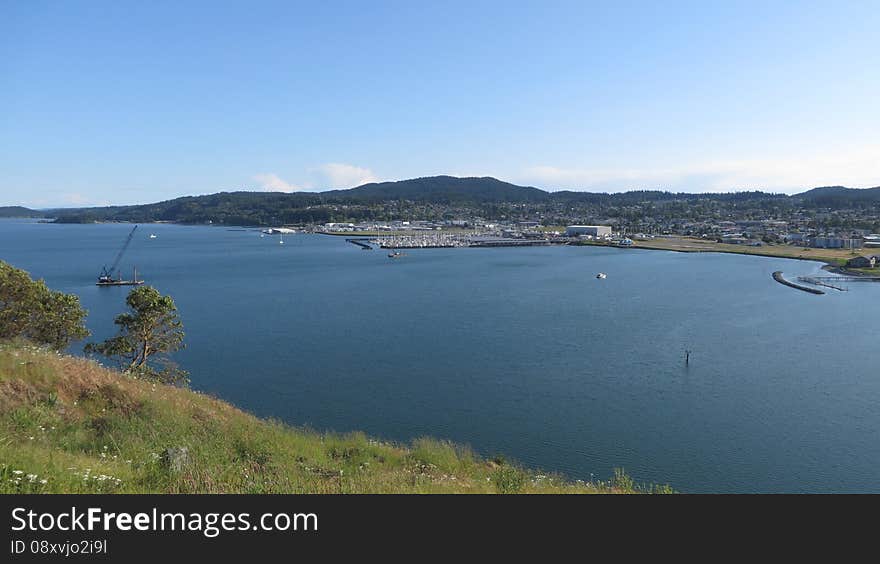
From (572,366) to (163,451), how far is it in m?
8.00

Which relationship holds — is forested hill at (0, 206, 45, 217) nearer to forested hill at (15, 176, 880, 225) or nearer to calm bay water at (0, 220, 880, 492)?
forested hill at (15, 176, 880, 225)

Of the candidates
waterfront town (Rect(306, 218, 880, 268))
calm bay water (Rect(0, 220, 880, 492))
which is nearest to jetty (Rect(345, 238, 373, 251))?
waterfront town (Rect(306, 218, 880, 268))

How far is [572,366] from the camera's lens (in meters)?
9.67

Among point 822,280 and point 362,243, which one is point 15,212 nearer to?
point 362,243

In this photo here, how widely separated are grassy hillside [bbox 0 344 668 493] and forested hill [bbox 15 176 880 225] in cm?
5789

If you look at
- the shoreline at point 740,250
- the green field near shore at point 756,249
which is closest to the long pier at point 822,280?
the shoreline at point 740,250

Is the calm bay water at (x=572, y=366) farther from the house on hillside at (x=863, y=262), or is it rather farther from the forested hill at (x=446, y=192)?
the forested hill at (x=446, y=192)

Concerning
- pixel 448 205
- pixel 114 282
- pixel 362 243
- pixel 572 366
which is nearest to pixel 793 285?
pixel 572 366

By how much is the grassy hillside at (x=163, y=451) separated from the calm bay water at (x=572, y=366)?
9.50ft

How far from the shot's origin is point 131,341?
19.9 feet

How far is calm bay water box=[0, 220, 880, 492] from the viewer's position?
6480mm

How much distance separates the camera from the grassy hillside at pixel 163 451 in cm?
193

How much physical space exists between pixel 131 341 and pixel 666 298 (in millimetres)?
14513
